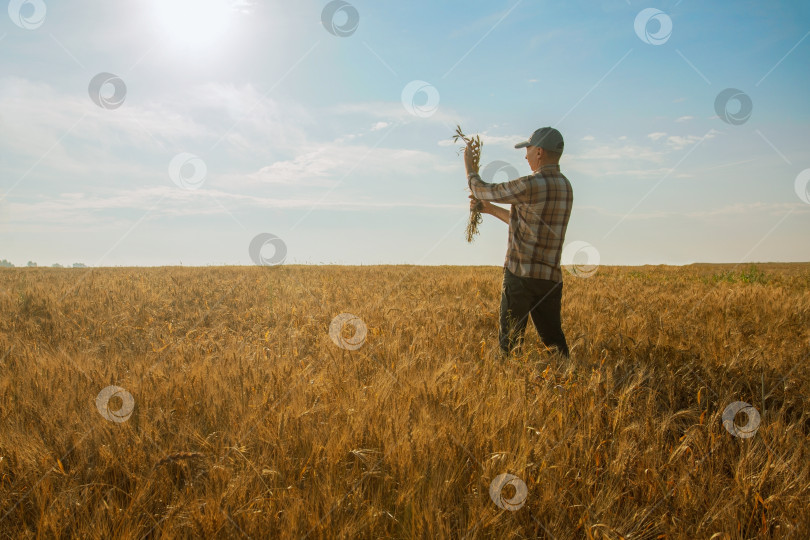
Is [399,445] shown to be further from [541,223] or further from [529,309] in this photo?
[541,223]

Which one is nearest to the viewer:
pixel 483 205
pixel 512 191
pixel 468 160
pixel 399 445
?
pixel 399 445

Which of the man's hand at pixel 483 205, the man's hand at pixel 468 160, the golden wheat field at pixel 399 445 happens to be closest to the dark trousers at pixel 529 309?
the golden wheat field at pixel 399 445

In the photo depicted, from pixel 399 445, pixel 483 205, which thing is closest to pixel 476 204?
pixel 483 205

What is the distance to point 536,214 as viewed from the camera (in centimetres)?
427

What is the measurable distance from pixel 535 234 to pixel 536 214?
190 millimetres

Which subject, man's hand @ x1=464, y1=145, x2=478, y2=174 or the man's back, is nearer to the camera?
the man's back

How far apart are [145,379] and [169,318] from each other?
4484 mm

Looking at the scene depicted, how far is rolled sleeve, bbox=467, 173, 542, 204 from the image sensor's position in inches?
162

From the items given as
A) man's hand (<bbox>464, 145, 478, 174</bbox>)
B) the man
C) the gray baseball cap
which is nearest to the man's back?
the man

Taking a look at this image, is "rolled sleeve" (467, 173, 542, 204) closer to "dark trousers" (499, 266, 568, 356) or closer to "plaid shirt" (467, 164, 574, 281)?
"plaid shirt" (467, 164, 574, 281)

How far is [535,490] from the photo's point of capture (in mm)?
2154

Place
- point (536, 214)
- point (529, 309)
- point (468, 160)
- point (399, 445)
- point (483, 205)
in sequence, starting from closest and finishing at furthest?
point (399, 445)
point (536, 214)
point (529, 309)
point (468, 160)
point (483, 205)

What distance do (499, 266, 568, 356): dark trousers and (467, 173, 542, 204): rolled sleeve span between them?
0.71 meters

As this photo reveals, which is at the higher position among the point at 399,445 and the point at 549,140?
the point at 549,140
